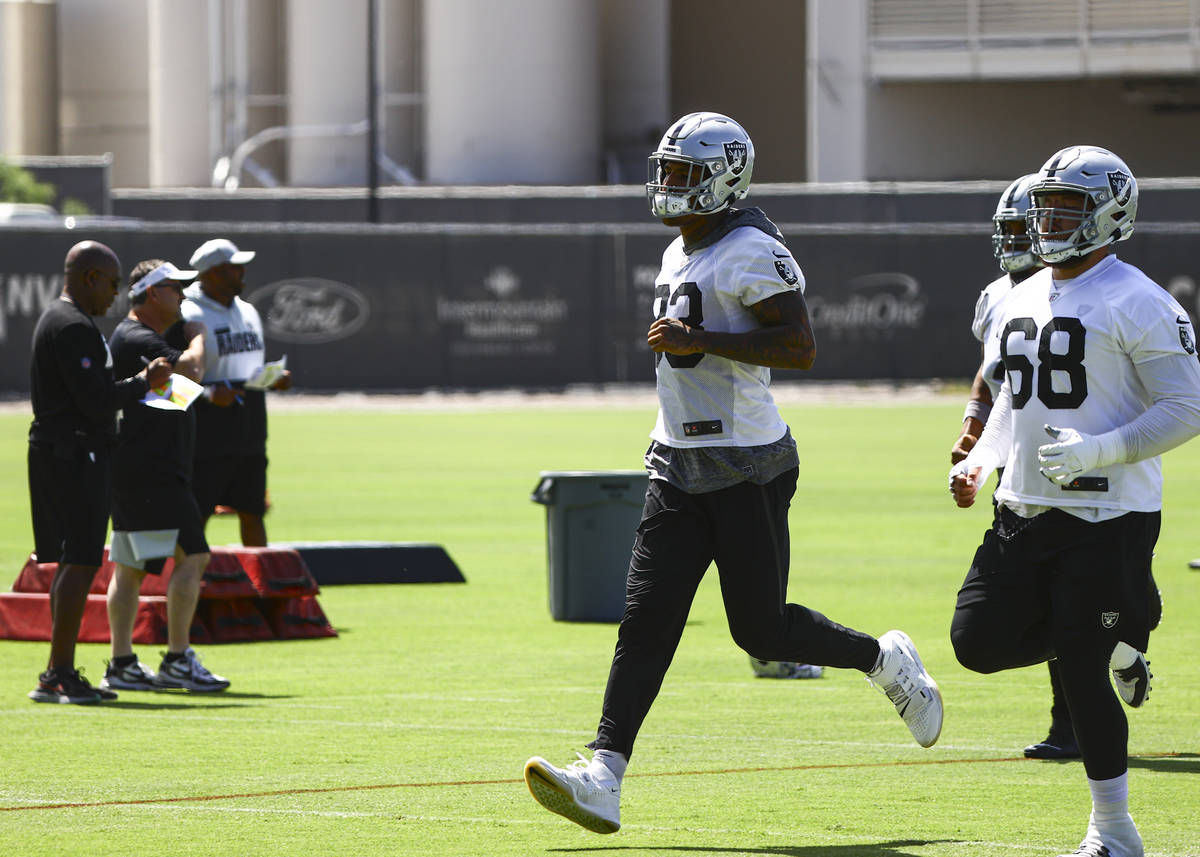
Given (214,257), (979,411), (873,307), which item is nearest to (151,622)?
(214,257)

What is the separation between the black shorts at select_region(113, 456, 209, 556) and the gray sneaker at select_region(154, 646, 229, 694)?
610 millimetres

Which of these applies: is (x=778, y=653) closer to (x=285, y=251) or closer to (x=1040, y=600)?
(x=1040, y=600)

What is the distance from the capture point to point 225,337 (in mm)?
12289

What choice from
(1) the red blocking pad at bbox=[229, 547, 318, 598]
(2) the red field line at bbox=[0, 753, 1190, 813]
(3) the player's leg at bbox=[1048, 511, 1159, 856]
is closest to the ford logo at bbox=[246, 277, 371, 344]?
(1) the red blocking pad at bbox=[229, 547, 318, 598]

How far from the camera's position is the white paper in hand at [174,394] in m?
9.45

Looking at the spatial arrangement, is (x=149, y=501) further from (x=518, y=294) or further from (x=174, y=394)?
(x=518, y=294)

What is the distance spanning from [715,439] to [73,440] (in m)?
3.86

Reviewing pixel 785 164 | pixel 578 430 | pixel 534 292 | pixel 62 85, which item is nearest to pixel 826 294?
pixel 534 292

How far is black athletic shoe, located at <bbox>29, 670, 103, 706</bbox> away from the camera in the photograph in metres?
9.51

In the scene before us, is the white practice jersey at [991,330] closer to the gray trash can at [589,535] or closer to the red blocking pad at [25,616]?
the gray trash can at [589,535]

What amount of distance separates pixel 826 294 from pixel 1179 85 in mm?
23627

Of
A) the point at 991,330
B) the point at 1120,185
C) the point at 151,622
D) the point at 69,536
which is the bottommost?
the point at 151,622

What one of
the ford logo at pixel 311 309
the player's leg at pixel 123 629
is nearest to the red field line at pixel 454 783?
the player's leg at pixel 123 629

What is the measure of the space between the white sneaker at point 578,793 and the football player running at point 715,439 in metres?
0.21
